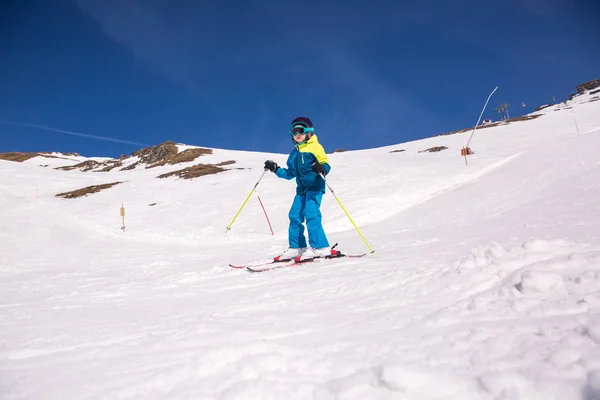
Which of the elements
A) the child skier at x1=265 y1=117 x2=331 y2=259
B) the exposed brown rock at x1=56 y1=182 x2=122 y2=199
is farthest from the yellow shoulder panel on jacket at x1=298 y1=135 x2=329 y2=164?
the exposed brown rock at x1=56 y1=182 x2=122 y2=199

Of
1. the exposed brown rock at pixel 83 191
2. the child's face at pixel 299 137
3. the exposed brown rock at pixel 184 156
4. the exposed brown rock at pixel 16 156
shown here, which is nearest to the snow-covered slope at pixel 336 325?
the child's face at pixel 299 137

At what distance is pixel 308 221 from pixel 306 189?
65 cm

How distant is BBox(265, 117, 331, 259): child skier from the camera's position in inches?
226

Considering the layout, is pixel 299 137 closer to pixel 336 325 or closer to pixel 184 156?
pixel 336 325

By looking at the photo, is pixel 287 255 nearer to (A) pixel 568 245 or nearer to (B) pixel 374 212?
(A) pixel 568 245

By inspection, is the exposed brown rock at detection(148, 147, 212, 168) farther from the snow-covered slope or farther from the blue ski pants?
the blue ski pants

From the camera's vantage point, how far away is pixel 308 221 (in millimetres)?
5773

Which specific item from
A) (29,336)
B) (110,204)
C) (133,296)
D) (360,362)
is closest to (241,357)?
(360,362)

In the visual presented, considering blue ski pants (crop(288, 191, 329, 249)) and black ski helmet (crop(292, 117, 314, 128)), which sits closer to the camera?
blue ski pants (crop(288, 191, 329, 249))

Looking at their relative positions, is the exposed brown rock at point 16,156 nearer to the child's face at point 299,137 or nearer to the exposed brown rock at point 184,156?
the exposed brown rock at point 184,156

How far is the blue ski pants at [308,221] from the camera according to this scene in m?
5.73

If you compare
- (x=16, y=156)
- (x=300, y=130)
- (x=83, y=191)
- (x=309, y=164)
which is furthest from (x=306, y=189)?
(x=16, y=156)

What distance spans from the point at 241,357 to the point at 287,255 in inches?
164

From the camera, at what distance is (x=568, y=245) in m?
3.06
